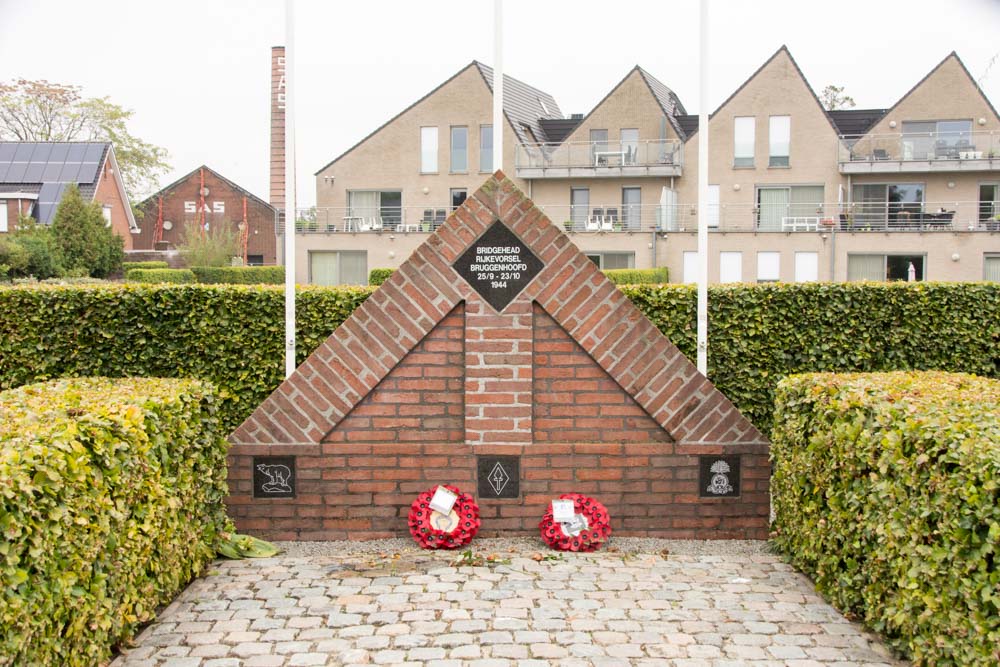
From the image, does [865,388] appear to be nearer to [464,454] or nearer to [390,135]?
[464,454]

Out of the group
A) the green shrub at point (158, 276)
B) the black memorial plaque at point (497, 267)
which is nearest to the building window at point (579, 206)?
the green shrub at point (158, 276)

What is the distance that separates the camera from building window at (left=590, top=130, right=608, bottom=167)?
40.4m

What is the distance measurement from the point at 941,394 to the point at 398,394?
11.6 ft

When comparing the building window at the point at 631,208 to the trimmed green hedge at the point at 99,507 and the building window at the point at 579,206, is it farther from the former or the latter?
the trimmed green hedge at the point at 99,507

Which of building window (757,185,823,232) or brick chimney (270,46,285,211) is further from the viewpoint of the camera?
building window (757,185,823,232)

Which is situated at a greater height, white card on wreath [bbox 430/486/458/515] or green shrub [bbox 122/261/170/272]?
green shrub [bbox 122/261/170/272]

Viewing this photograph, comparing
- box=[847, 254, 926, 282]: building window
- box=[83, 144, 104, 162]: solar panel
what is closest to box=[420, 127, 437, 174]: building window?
box=[847, 254, 926, 282]: building window

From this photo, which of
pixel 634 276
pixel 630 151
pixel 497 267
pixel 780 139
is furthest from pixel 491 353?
pixel 780 139

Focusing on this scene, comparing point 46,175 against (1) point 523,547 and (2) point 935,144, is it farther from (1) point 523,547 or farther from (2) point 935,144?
(1) point 523,547

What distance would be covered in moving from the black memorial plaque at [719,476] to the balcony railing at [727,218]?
99.3 feet

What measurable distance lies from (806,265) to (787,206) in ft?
10.8

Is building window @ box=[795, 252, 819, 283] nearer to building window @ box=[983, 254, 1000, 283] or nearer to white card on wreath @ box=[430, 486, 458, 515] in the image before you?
building window @ box=[983, 254, 1000, 283]

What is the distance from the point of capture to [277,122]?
93.9 feet

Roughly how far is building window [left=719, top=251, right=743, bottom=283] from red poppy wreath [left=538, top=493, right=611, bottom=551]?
31.0m
